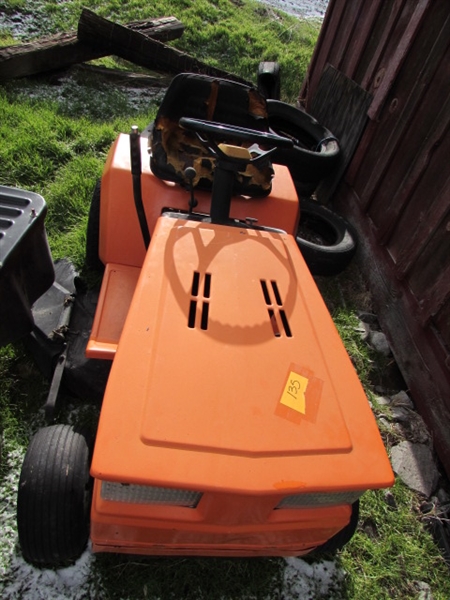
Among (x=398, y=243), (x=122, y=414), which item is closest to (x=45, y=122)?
(x=398, y=243)

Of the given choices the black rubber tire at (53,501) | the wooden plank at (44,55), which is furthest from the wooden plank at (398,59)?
the wooden plank at (44,55)

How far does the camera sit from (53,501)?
47.1 inches

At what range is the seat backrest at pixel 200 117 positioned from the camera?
75.2 inches

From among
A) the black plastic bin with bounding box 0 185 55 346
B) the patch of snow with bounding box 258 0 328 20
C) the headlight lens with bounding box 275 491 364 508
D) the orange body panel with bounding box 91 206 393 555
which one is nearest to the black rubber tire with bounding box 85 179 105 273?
the black plastic bin with bounding box 0 185 55 346

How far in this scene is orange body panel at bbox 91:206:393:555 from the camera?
3.08 feet

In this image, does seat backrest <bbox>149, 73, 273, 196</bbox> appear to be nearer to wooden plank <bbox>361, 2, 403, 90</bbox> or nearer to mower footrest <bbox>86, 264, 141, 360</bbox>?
mower footrest <bbox>86, 264, 141, 360</bbox>

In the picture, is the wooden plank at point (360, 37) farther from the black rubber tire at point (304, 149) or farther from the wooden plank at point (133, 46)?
the wooden plank at point (133, 46)

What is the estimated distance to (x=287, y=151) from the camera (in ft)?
10.4

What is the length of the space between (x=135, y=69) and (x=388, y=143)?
3807 mm

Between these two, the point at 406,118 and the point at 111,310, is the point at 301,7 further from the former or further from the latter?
the point at 111,310

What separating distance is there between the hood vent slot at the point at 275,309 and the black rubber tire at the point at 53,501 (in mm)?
742

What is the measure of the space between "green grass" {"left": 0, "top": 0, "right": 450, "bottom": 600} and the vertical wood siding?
11.2 inches

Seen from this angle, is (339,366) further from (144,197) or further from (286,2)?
(286,2)

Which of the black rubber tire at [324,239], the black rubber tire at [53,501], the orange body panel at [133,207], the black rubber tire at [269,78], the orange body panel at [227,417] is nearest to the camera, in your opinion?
the orange body panel at [227,417]
